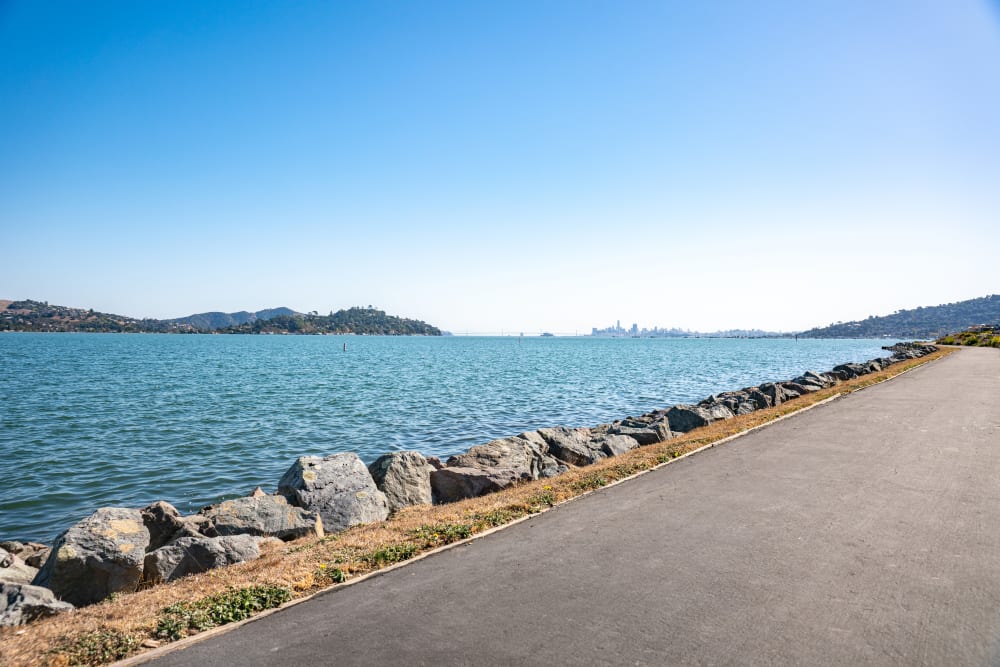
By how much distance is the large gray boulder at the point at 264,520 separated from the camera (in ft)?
32.3

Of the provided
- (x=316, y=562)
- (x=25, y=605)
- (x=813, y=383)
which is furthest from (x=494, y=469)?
(x=813, y=383)

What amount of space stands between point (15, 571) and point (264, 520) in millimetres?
3471

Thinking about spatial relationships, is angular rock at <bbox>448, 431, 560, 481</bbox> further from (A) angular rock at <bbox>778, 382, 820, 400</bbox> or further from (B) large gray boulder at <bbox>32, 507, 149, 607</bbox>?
(A) angular rock at <bbox>778, 382, 820, 400</bbox>

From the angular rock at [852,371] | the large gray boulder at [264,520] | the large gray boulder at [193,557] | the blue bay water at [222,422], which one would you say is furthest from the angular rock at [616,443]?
the angular rock at [852,371]

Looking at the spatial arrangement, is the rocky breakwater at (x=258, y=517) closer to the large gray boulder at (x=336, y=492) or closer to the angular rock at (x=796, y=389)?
the large gray boulder at (x=336, y=492)

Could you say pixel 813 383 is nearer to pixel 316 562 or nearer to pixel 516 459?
pixel 516 459

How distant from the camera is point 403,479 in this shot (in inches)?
489

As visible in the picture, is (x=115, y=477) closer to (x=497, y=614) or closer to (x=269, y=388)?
(x=497, y=614)

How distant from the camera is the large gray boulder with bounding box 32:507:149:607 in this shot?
7.50m

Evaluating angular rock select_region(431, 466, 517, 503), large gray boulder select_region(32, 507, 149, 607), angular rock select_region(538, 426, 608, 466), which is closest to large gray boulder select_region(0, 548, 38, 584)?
large gray boulder select_region(32, 507, 149, 607)

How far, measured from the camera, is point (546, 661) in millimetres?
Answer: 4566

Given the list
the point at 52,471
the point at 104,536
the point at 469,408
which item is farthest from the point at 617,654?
the point at 469,408

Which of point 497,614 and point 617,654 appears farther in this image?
point 497,614

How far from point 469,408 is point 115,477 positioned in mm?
16899
